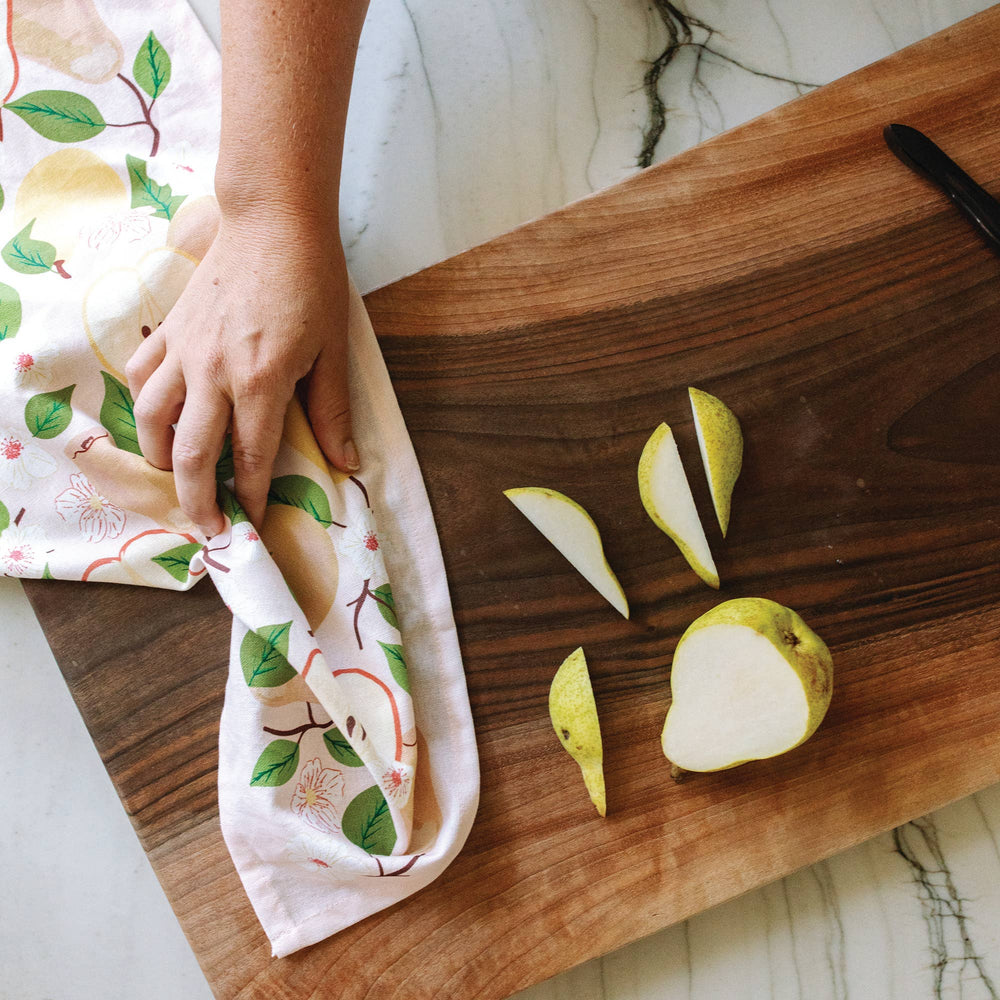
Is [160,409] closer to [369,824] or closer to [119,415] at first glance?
[119,415]

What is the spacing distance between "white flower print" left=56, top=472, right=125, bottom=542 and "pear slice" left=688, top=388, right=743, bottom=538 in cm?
57

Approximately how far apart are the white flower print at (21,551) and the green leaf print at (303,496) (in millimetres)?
233

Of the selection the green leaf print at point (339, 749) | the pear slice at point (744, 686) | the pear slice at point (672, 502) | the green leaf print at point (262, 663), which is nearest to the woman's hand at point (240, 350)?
the green leaf print at point (262, 663)

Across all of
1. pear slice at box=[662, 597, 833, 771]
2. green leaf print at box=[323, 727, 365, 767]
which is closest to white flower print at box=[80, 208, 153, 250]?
green leaf print at box=[323, 727, 365, 767]

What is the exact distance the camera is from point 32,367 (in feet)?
2.62

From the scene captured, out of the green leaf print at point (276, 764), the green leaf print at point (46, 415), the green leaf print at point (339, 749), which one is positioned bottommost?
the green leaf print at point (339, 749)

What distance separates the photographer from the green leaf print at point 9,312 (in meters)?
0.82

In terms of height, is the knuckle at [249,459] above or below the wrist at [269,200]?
below

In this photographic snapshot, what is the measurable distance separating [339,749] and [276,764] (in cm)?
6

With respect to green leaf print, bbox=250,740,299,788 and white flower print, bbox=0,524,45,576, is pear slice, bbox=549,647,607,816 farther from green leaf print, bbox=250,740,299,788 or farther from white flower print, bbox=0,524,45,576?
white flower print, bbox=0,524,45,576

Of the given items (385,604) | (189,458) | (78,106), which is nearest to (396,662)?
(385,604)

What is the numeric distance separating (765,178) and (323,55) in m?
0.47

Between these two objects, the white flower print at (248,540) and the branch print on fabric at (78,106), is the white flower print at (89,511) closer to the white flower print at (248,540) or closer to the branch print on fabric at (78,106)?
the white flower print at (248,540)

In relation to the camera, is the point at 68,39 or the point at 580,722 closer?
the point at 580,722
